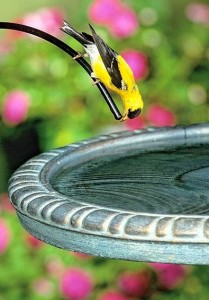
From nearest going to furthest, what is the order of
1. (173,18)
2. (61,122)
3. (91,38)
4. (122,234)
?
(122,234) < (91,38) < (61,122) < (173,18)

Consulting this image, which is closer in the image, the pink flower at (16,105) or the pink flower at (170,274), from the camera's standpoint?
the pink flower at (170,274)

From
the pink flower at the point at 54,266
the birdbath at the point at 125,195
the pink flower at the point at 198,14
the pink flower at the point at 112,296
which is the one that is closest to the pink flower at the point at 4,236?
the pink flower at the point at 54,266

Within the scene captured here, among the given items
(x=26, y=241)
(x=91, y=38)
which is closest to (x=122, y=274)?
(x=26, y=241)

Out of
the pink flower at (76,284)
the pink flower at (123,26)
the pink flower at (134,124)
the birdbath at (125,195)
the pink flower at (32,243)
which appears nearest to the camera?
the birdbath at (125,195)

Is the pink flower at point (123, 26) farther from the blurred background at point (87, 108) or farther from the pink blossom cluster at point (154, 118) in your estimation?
the pink blossom cluster at point (154, 118)

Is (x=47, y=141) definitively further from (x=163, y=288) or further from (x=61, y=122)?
(x=163, y=288)

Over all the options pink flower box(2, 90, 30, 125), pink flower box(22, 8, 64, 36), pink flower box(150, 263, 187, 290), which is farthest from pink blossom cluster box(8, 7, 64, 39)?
pink flower box(150, 263, 187, 290)

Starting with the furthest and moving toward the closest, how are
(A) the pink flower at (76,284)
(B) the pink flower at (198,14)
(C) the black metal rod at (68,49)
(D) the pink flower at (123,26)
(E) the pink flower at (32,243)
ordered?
(B) the pink flower at (198,14)
(D) the pink flower at (123,26)
(E) the pink flower at (32,243)
(A) the pink flower at (76,284)
(C) the black metal rod at (68,49)
